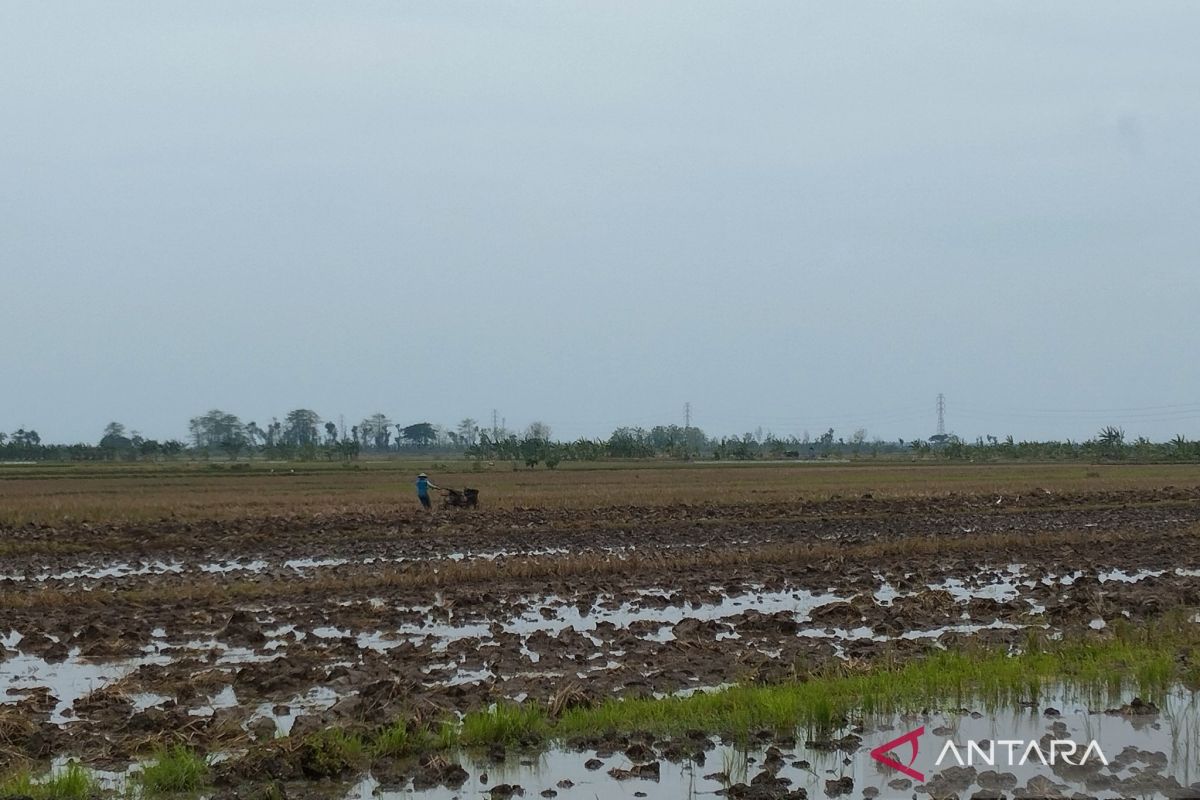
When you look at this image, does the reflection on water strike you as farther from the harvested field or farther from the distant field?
the distant field

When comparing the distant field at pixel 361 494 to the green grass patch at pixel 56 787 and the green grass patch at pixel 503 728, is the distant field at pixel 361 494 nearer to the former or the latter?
the green grass patch at pixel 56 787

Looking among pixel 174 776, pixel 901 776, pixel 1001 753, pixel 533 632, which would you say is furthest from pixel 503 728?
pixel 533 632

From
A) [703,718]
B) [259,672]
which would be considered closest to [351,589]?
[259,672]

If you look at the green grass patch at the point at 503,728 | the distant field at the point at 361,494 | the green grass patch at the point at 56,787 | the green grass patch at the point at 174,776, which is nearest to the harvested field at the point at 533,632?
the green grass patch at the point at 503,728

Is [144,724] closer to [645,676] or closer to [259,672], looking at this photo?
[259,672]

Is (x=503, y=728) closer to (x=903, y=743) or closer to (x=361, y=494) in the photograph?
(x=903, y=743)

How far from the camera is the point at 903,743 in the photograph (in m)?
7.60

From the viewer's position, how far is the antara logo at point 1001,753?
7.19m

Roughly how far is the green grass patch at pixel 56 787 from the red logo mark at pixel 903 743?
475 centimetres

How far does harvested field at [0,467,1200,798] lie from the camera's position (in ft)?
24.3

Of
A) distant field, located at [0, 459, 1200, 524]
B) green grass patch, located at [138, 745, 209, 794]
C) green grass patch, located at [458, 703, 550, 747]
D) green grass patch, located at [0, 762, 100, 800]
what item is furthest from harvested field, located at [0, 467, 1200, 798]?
distant field, located at [0, 459, 1200, 524]

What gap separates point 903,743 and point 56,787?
5.20 metres

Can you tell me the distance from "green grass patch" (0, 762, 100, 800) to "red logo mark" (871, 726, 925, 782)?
475 cm

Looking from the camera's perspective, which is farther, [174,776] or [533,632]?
[533,632]
